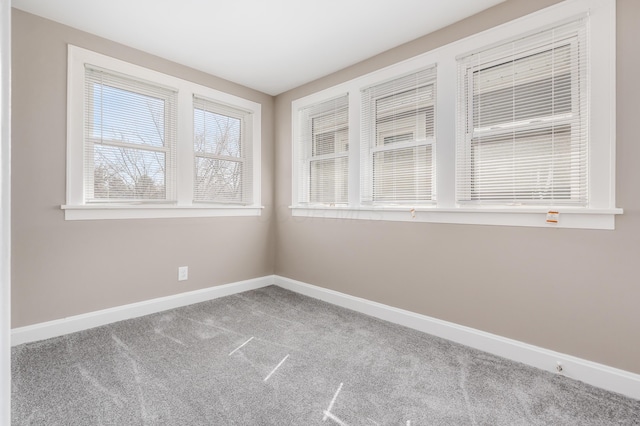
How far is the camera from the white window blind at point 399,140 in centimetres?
272

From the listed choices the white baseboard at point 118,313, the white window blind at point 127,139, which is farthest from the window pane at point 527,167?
the white window blind at point 127,139

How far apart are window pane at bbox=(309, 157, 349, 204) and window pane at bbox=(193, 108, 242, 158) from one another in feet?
3.08

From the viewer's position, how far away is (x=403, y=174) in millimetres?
2887

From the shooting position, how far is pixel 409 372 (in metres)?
2.09

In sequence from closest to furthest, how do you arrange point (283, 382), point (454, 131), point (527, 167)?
point (283, 382), point (527, 167), point (454, 131)

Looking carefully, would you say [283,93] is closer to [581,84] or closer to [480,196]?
[480,196]

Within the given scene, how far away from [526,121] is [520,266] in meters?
0.99

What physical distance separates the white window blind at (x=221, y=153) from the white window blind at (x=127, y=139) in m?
0.28

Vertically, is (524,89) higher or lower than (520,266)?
higher

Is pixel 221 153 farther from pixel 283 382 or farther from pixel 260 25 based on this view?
pixel 283 382

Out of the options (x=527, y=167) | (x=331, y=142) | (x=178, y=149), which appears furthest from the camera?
(x=331, y=142)

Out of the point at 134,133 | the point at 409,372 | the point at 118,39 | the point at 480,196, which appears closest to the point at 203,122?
the point at 134,133

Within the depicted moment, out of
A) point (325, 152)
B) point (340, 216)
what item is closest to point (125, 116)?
point (325, 152)

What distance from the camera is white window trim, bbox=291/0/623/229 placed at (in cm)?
191
